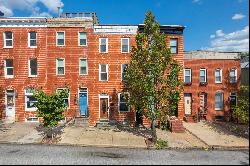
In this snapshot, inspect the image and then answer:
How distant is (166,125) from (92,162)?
11.8 metres

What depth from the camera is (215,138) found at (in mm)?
23969

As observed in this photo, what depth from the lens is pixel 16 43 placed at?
96.3 feet

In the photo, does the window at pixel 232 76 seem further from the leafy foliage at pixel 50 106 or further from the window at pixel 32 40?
the window at pixel 32 40

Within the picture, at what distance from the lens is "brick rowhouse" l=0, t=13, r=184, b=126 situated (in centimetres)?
2931

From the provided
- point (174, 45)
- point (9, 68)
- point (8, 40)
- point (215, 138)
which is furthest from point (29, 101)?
point (215, 138)

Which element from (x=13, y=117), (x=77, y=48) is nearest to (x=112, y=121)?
(x=77, y=48)

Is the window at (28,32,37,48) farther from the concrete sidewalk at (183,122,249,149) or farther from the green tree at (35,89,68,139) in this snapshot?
the concrete sidewalk at (183,122,249,149)

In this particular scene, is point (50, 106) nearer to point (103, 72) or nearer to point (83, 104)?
point (83, 104)

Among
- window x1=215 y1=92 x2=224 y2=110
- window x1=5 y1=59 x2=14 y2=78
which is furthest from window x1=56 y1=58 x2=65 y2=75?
window x1=215 y1=92 x2=224 y2=110

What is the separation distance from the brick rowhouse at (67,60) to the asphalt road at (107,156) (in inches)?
353

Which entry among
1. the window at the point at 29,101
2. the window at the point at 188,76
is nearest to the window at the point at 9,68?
the window at the point at 29,101

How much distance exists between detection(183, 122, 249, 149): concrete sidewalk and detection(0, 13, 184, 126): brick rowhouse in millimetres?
5220

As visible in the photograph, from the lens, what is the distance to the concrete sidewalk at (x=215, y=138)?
21.6 meters

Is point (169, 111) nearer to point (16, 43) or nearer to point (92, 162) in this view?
point (92, 162)
